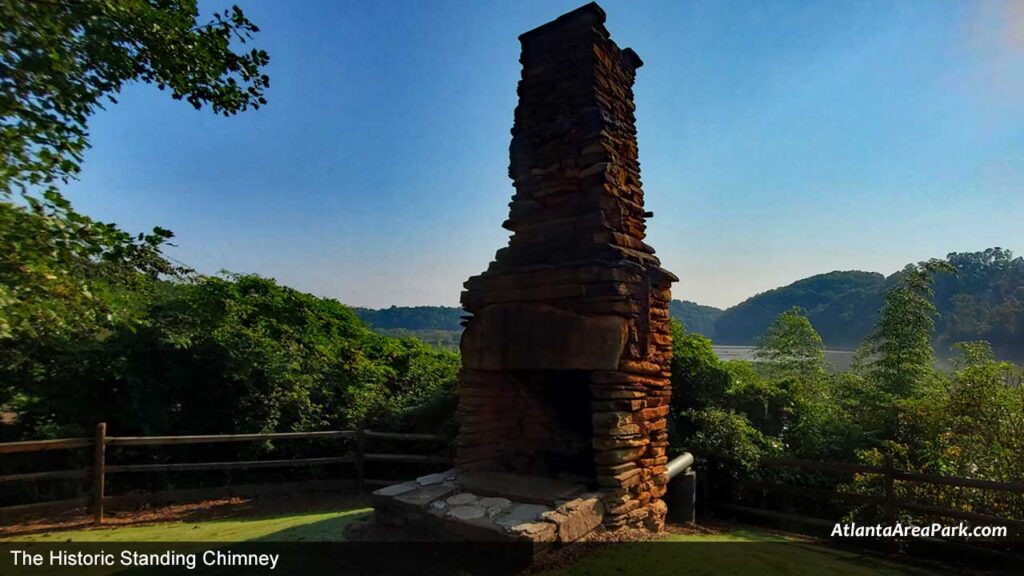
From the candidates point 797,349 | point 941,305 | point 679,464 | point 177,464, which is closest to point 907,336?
point 797,349

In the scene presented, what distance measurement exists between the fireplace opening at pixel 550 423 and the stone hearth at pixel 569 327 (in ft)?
0.05

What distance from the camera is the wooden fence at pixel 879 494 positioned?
4410 millimetres


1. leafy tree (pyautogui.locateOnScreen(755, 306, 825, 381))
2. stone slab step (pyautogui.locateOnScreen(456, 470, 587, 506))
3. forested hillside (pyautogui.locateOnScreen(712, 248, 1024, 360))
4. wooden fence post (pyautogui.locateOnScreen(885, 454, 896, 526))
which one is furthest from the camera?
A: forested hillside (pyautogui.locateOnScreen(712, 248, 1024, 360))

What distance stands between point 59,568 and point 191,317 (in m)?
4.69

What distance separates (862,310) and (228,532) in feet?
169

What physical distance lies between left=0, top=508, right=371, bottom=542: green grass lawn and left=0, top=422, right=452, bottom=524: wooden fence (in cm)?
79

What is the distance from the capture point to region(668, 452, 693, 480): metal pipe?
218 inches

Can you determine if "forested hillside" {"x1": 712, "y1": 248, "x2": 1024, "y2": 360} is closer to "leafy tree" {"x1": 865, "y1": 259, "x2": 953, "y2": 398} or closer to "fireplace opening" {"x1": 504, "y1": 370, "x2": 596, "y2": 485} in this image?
→ "leafy tree" {"x1": 865, "y1": 259, "x2": 953, "y2": 398}

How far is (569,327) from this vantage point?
4449 mm

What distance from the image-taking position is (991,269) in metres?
39.2

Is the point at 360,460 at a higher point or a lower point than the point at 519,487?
lower

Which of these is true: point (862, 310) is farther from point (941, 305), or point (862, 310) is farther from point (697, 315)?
point (697, 315)

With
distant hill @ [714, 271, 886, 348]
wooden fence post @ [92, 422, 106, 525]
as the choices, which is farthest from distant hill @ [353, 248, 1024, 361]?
wooden fence post @ [92, 422, 106, 525]

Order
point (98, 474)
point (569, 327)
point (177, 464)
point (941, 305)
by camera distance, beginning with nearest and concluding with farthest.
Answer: point (569, 327) < point (98, 474) < point (177, 464) < point (941, 305)
